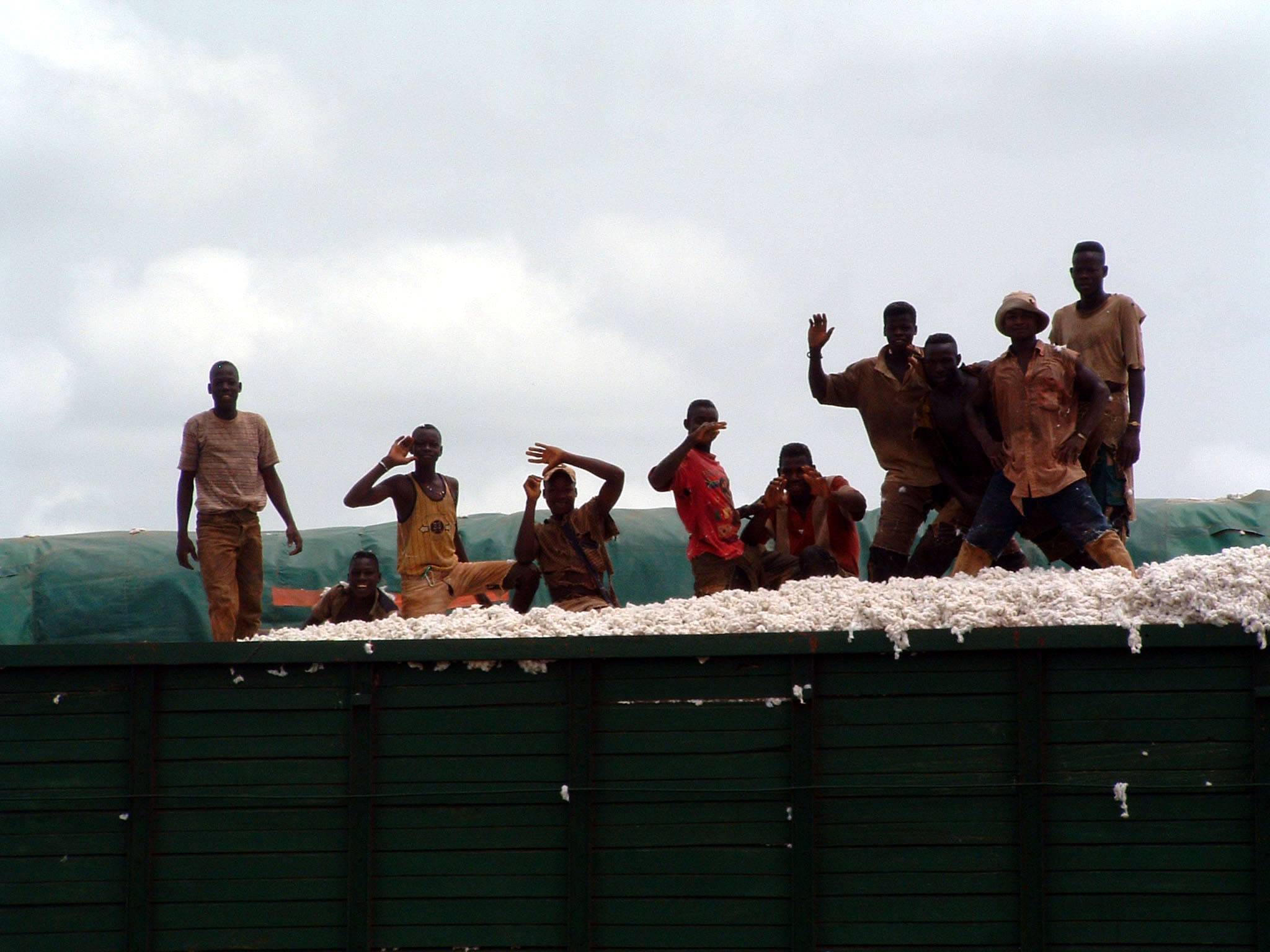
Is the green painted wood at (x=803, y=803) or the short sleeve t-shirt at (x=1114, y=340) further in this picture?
the short sleeve t-shirt at (x=1114, y=340)

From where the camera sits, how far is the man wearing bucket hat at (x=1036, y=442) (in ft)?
18.7

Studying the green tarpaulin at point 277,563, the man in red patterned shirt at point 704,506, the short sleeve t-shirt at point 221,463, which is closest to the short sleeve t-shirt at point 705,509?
the man in red patterned shirt at point 704,506

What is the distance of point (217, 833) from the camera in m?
4.59

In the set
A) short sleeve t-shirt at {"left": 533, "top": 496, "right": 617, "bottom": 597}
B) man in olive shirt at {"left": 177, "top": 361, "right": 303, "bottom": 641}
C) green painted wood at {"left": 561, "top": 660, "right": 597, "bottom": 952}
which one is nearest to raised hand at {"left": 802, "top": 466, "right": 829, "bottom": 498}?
short sleeve t-shirt at {"left": 533, "top": 496, "right": 617, "bottom": 597}

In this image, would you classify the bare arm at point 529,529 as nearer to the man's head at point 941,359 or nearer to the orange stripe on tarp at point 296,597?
the man's head at point 941,359

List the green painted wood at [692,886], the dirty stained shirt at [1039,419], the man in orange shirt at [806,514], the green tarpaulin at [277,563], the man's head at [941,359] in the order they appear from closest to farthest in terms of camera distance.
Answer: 1. the green painted wood at [692,886]
2. the dirty stained shirt at [1039,419]
3. the man's head at [941,359]
4. the man in orange shirt at [806,514]
5. the green tarpaulin at [277,563]

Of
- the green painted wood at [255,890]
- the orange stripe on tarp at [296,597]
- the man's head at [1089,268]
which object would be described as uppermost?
the man's head at [1089,268]

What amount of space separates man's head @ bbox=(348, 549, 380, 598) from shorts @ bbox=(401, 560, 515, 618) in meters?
0.21

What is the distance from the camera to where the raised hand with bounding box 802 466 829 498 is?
738 cm

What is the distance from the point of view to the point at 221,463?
743 cm

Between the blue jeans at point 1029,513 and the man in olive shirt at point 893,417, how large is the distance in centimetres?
76

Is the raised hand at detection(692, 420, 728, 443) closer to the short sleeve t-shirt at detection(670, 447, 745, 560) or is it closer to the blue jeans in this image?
the short sleeve t-shirt at detection(670, 447, 745, 560)

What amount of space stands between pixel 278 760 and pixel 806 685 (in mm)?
1659

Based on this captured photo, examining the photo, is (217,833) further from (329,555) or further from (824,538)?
(329,555)
